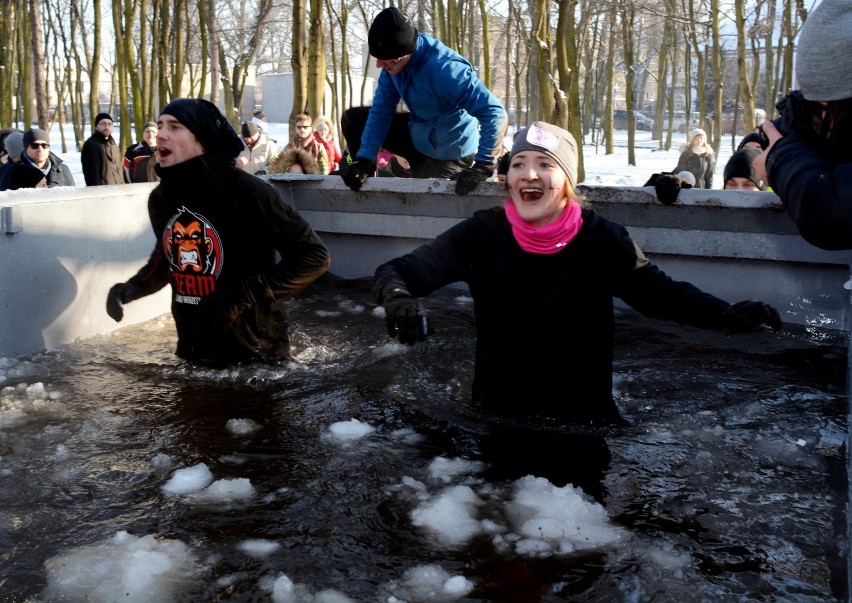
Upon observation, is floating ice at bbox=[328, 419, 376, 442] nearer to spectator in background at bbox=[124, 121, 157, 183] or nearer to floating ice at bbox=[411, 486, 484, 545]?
floating ice at bbox=[411, 486, 484, 545]

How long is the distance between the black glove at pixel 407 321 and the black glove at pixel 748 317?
114cm

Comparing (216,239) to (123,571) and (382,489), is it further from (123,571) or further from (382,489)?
(123,571)

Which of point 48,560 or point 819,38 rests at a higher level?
point 819,38

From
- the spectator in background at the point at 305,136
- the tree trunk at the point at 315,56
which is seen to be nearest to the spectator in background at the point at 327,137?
the tree trunk at the point at 315,56

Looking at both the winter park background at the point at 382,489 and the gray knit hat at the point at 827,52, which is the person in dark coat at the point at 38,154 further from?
the gray knit hat at the point at 827,52

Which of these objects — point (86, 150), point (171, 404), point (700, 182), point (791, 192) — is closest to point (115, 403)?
point (171, 404)

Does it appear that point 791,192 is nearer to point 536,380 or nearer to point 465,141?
point 536,380

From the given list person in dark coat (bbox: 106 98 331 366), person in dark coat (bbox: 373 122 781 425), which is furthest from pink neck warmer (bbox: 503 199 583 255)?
person in dark coat (bbox: 106 98 331 366)

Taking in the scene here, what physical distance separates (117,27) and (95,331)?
1057 centimetres

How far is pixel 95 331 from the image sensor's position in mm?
5762

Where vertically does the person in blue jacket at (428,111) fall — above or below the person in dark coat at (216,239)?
above

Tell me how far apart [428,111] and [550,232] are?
10.8 feet

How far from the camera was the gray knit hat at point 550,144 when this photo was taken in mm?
3570

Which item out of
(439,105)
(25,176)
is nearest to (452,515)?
(439,105)
